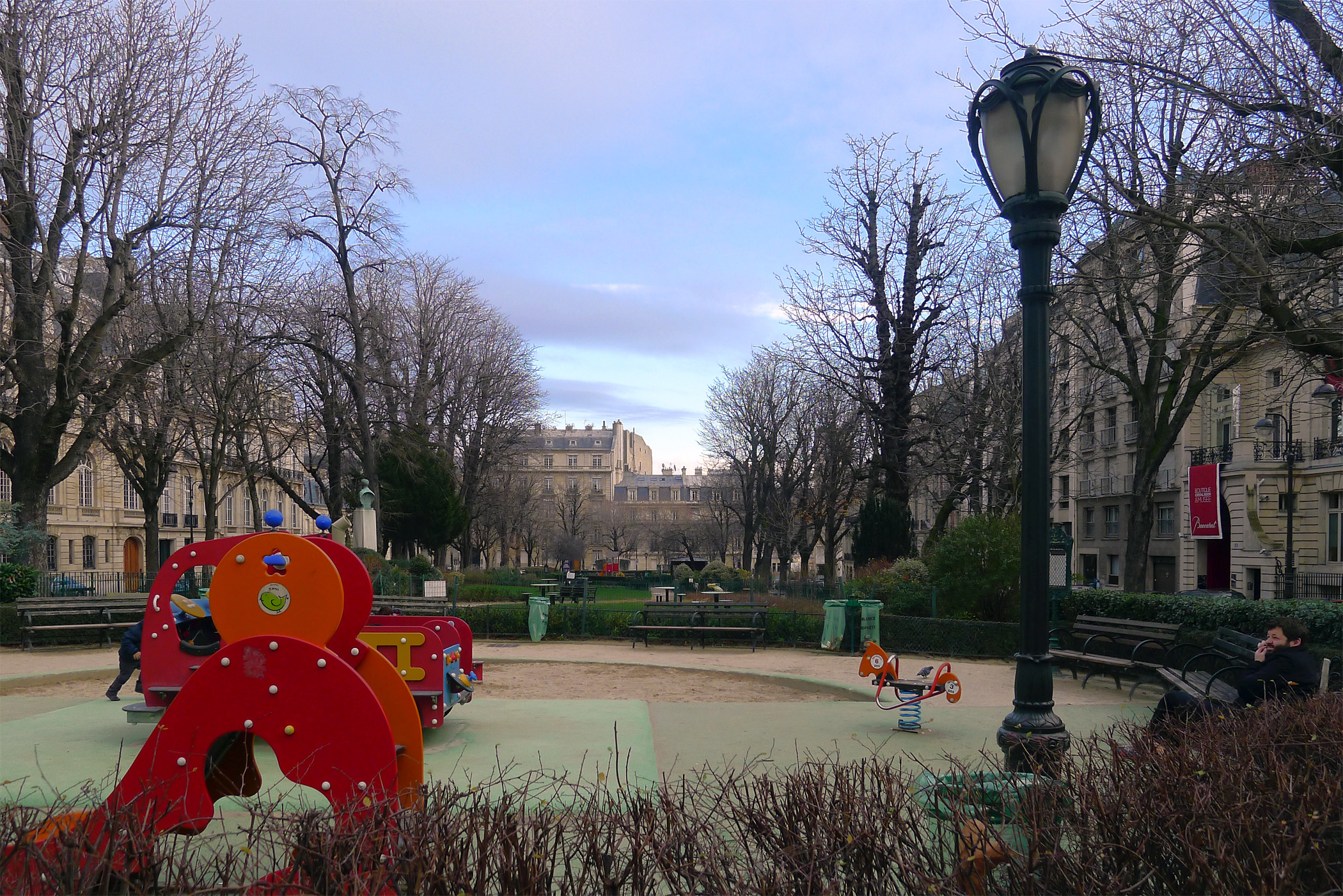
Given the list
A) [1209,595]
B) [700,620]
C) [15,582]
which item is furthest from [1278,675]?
[15,582]

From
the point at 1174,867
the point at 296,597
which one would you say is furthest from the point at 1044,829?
the point at 296,597

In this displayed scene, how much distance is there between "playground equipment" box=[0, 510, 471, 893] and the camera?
4.62 meters

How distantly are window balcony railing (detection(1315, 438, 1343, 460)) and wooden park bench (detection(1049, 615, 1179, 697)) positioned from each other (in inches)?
1043

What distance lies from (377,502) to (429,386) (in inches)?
248

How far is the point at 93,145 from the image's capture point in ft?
66.6

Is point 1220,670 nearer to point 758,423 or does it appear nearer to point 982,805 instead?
point 982,805

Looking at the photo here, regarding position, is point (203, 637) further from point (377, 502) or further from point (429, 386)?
point (429, 386)

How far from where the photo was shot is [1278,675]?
7.44 meters

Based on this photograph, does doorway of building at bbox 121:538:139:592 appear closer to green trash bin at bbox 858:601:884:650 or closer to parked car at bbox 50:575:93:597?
parked car at bbox 50:575:93:597

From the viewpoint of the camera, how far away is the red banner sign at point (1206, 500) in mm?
38062

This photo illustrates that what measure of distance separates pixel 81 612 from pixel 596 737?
575 inches

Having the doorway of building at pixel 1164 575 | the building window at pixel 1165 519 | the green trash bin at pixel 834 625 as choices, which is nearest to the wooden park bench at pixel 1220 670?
the green trash bin at pixel 834 625

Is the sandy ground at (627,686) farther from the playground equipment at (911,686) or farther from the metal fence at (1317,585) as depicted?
the metal fence at (1317,585)

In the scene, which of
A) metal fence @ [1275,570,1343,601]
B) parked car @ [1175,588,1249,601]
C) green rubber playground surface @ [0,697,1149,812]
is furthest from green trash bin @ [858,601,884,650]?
metal fence @ [1275,570,1343,601]
